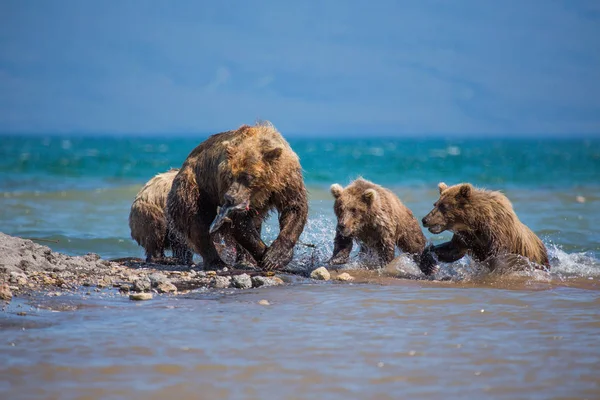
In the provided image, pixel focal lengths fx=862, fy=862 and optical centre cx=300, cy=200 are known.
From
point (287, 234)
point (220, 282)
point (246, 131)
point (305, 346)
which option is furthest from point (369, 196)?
point (305, 346)

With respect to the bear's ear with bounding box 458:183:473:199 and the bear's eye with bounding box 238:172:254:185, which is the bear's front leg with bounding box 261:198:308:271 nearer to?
the bear's eye with bounding box 238:172:254:185

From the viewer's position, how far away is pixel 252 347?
5.18 metres

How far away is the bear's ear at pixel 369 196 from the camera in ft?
30.9

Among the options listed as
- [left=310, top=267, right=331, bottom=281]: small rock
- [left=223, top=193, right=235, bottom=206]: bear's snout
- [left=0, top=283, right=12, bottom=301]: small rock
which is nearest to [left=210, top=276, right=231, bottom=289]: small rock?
[left=223, top=193, right=235, bottom=206]: bear's snout

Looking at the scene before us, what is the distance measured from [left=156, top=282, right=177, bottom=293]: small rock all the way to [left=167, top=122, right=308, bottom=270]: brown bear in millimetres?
1066

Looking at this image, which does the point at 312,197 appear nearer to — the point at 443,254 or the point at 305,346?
the point at 443,254

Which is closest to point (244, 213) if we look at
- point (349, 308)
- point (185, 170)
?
point (185, 170)

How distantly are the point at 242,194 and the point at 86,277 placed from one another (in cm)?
155

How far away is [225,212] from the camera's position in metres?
7.87

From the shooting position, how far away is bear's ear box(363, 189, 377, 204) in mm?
9406

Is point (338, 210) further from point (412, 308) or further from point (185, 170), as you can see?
point (412, 308)

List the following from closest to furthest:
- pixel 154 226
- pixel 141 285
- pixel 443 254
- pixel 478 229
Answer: pixel 141 285 < pixel 478 229 < pixel 443 254 < pixel 154 226

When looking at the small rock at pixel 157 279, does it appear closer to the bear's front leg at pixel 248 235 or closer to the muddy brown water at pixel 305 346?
the muddy brown water at pixel 305 346

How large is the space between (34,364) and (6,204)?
641 inches
